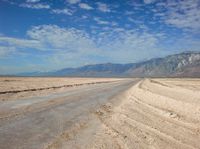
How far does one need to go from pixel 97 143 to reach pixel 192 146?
2.97 metres

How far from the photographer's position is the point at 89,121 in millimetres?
13758

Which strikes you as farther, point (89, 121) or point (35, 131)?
point (89, 121)

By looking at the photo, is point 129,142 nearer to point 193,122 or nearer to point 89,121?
point 89,121

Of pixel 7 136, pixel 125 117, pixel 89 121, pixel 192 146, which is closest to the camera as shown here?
pixel 192 146

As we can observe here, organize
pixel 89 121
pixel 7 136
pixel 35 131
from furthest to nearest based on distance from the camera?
pixel 89 121, pixel 35 131, pixel 7 136

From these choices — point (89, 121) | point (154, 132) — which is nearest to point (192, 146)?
point (154, 132)

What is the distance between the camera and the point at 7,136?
10.1 metres

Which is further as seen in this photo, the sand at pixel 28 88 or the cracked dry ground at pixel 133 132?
the sand at pixel 28 88

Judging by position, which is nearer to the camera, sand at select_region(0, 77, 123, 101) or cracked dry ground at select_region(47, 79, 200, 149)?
cracked dry ground at select_region(47, 79, 200, 149)

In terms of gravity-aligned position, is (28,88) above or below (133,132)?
below

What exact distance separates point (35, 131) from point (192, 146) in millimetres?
5507

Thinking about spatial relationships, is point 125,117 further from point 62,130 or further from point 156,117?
point 62,130

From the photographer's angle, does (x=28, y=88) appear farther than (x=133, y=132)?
Yes

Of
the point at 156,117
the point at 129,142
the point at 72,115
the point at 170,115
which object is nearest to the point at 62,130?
the point at 129,142
